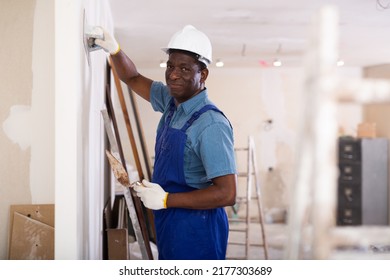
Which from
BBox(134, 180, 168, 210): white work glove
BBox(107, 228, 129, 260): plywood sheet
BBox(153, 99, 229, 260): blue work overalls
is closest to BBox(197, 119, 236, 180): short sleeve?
BBox(153, 99, 229, 260): blue work overalls

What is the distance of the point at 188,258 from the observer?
2275mm

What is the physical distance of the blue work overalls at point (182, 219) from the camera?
7.29 ft

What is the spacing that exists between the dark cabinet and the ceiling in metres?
1.01

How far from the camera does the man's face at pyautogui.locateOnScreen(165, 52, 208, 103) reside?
2.23m

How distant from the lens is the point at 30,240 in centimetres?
232

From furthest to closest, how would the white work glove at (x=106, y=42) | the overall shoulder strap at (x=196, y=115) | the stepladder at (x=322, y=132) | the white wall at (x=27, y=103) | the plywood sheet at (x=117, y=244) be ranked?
1. the plywood sheet at (x=117, y=244)
2. the white wall at (x=27, y=103)
3. the white work glove at (x=106, y=42)
4. the overall shoulder strap at (x=196, y=115)
5. the stepladder at (x=322, y=132)

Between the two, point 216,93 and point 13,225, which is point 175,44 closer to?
point 13,225

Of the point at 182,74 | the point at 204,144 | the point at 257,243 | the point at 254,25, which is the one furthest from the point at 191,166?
the point at 257,243

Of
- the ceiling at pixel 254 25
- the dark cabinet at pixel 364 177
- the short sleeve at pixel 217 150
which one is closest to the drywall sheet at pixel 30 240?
the short sleeve at pixel 217 150

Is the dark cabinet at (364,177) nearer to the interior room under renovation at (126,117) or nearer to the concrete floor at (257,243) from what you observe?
the interior room under renovation at (126,117)

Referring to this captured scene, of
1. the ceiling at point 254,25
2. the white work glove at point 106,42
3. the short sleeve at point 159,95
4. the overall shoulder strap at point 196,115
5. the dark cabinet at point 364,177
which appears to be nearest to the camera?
the overall shoulder strap at point 196,115

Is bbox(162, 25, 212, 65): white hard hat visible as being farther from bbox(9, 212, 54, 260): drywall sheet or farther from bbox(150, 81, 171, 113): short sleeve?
bbox(9, 212, 54, 260): drywall sheet
